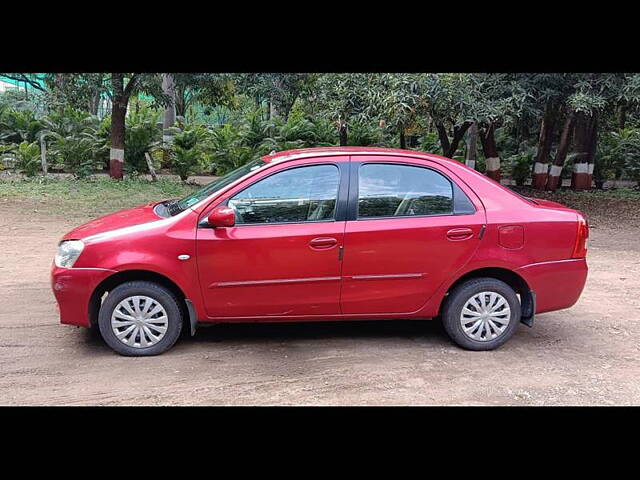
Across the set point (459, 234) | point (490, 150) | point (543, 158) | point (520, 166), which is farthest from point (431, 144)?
point (459, 234)

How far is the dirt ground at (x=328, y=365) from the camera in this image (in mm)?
4156

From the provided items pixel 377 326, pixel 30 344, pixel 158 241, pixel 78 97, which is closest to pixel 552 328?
pixel 377 326

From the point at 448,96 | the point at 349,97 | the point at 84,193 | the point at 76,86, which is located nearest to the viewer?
the point at 448,96

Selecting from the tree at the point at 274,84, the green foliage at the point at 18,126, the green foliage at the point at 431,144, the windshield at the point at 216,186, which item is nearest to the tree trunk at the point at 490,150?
the tree at the point at 274,84

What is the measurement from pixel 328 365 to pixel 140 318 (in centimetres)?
155

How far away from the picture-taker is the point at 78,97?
1362 centimetres

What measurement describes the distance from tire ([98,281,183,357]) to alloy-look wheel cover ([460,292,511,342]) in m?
2.40

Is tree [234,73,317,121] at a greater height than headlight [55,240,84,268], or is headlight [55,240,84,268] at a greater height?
tree [234,73,317,121]

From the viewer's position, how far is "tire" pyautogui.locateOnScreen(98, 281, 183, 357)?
15.5ft

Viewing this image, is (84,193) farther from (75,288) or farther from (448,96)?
(75,288)

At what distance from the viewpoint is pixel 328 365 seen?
15.4 feet

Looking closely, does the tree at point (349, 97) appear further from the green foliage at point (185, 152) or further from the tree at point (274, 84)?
the green foliage at point (185, 152)

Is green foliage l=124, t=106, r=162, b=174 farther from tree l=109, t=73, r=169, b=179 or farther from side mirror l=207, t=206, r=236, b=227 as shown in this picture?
side mirror l=207, t=206, r=236, b=227

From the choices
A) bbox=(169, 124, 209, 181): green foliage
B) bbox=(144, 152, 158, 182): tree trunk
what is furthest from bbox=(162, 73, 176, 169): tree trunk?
bbox=(144, 152, 158, 182): tree trunk
